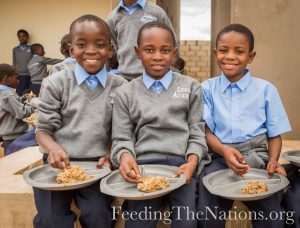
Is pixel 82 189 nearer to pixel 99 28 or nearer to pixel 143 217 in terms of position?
pixel 143 217

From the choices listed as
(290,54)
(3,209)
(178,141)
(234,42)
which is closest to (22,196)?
(3,209)

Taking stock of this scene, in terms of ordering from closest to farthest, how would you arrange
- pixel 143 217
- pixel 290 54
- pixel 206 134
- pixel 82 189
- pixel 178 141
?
pixel 143 217
pixel 82 189
pixel 178 141
pixel 206 134
pixel 290 54

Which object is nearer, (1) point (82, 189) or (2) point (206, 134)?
(1) point (82, 189)

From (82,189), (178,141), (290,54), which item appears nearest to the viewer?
(82,189)

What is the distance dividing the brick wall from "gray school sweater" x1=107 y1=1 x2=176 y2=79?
319 inches

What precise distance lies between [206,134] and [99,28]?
88 centimetres

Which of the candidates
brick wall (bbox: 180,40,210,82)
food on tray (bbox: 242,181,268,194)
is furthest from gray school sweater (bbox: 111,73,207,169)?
brick wall (bbox: 180,40,210,82)

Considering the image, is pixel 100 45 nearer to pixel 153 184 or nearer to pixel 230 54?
pixel 230 54

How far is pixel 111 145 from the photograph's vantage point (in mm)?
2264

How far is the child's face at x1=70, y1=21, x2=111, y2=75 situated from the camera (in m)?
2.14

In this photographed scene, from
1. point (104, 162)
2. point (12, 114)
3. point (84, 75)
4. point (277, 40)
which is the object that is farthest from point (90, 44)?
point (12, 114)

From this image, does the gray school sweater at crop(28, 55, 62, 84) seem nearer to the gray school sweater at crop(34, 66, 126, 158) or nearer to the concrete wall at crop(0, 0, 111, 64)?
the concrete wall at crop(0, 0, 111, 64)

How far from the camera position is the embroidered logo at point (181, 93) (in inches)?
83.7

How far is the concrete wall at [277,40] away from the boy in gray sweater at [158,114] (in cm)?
183
